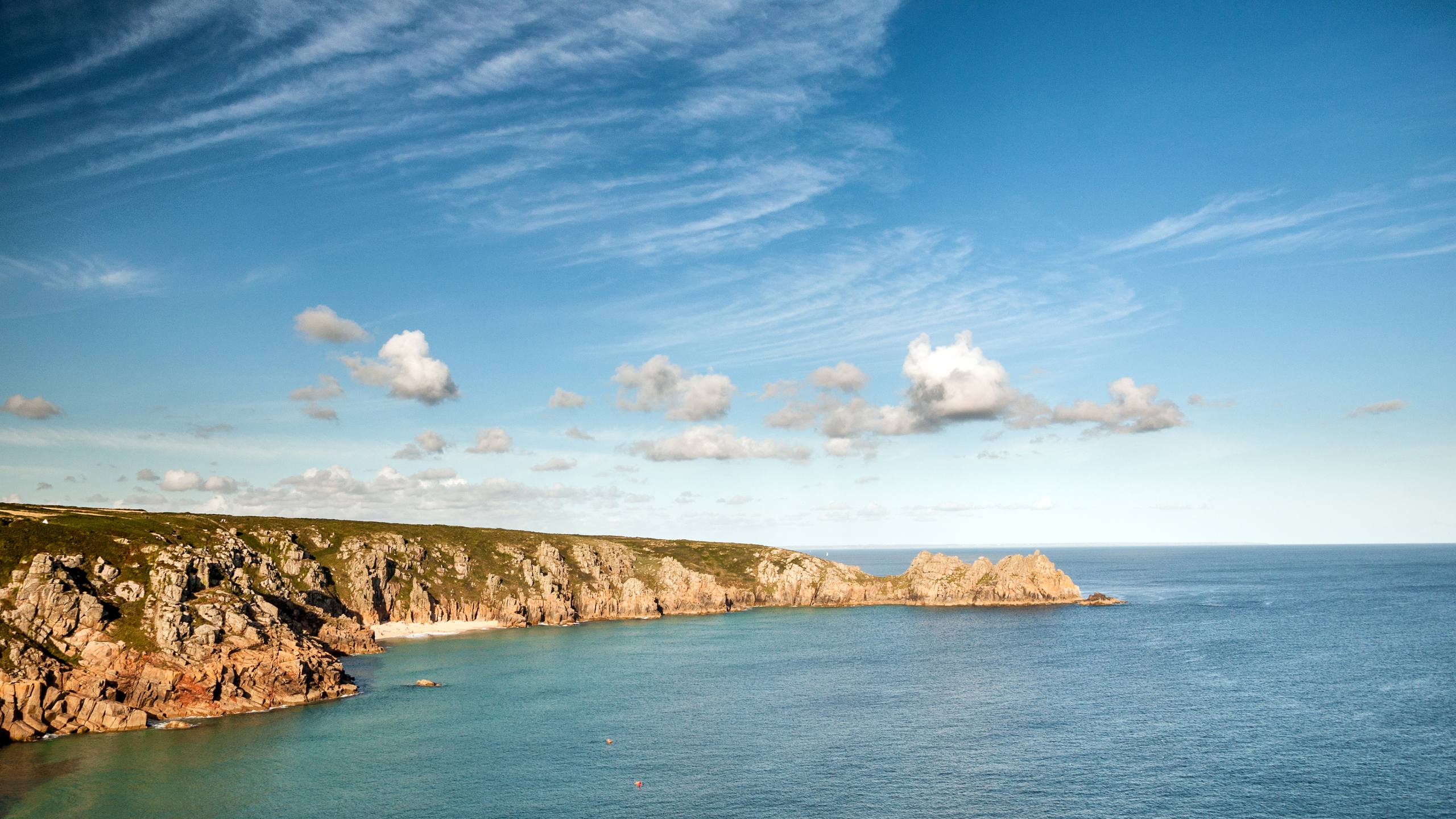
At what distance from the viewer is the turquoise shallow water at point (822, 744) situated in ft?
268

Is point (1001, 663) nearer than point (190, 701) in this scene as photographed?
No

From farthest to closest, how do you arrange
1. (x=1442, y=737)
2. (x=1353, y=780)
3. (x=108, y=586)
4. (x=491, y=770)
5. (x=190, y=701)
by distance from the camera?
(x=108, y=586) → (x=190, y=701) → (x=1442, y=737) → (x=491, y=770) → (x=1353, y=780)

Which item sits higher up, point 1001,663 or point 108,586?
point 108,586

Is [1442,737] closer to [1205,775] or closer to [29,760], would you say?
[1205,775]

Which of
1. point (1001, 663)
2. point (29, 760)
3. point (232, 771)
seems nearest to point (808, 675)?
point (1001, 663)

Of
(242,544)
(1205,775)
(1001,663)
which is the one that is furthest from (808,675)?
(242,544)

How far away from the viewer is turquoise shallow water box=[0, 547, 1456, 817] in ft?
268

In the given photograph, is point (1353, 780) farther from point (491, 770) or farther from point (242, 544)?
point (242, 544)

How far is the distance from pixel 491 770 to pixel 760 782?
31218 millimetres

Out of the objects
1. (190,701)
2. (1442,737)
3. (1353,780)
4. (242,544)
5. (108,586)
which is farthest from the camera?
(242,544)

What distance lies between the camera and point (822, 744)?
333 ft

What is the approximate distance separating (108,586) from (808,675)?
116723 mm

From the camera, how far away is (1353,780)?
86.2 metres

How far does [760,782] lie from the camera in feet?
286
